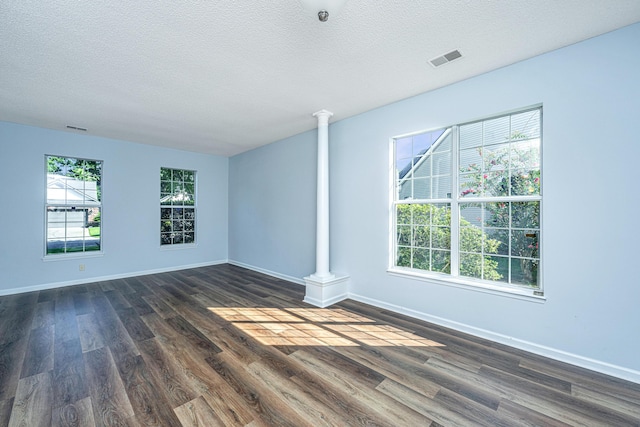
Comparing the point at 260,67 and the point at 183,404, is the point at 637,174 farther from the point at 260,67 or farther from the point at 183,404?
the point at 183,404

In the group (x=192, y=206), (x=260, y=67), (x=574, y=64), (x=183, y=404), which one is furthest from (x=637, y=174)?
(x=192, y=206)

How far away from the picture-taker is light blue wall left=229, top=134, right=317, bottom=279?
15.0 ft

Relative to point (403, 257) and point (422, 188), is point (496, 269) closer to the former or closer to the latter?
point (403, 257)

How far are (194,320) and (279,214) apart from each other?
2499mm

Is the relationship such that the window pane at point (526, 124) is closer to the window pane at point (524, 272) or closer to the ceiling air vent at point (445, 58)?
the ceiling air vent at point (445, 58)

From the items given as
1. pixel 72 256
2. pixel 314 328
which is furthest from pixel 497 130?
pixel 72 256

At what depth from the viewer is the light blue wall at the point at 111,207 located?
160 inches

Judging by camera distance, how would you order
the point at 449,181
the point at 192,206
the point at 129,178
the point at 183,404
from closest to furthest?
the point at 183,404 < the point at 449,181 < the point at 129,178 < the point at 192,206

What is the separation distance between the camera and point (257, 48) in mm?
2250

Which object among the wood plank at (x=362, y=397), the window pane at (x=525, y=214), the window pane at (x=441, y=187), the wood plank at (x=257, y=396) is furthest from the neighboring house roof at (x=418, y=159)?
the wood plank at (x=257, y=396)

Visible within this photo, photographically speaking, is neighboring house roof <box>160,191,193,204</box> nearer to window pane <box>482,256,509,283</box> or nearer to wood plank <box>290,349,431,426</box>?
wood plank <box>290,349,431,426</box>

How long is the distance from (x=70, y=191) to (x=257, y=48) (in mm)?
4701

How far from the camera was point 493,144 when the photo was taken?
8.91ft

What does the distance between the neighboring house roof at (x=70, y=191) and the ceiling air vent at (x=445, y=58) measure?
19.2 feet
